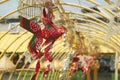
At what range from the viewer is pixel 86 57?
500 inches

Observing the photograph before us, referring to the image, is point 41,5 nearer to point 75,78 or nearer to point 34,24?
point 34,24

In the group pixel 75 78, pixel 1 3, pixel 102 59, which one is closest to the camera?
pixel 1 3

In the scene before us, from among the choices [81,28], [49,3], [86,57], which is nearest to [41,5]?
[49,3]

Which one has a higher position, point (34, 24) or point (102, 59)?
point (34, 24)

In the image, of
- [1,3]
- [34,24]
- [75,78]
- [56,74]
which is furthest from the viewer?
[75,78]

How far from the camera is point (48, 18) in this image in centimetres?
488

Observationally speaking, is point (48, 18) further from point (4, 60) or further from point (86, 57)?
point (86, 57)

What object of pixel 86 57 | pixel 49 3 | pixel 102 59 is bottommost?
pixel 102 59

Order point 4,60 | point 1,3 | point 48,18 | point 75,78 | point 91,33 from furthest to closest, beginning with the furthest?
point 75,78, point 91,33, point 4,60, point 1,3, point 48,18

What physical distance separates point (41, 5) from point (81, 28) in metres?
7.19

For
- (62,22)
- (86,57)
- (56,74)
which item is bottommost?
(56,74)

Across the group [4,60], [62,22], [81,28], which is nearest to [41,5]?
[62,22]

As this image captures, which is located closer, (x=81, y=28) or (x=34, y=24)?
(x=34, y=24)

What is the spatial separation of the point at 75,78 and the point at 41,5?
18.5 metres
